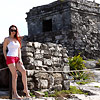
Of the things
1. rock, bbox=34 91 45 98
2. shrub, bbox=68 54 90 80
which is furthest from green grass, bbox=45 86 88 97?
shrub, bbox=68 54 90 80

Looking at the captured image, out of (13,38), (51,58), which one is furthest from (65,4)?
(13,38)

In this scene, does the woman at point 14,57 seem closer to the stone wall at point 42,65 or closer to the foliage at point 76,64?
the stone wall at point 42,65

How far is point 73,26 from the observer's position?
43.8 ft

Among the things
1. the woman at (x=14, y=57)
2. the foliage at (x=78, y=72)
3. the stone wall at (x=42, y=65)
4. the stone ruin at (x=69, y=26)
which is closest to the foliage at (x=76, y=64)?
the foliage at (x=78, y=72)

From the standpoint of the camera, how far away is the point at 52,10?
1405 cm

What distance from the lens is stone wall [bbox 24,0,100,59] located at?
1296 cm

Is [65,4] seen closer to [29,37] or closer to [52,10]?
[52,10]

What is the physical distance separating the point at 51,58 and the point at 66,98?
1.42 metres

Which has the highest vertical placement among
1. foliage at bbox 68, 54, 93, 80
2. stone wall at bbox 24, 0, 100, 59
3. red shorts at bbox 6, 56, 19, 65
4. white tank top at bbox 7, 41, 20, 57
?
stone wall at bbox 24, 0, 100, 59

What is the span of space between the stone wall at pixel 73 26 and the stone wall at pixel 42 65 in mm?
5370

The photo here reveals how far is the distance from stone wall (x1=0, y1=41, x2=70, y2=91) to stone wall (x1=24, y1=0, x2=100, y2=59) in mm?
5370

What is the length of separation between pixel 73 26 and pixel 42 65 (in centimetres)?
695

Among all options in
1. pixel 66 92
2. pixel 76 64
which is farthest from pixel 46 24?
pixel 66 92

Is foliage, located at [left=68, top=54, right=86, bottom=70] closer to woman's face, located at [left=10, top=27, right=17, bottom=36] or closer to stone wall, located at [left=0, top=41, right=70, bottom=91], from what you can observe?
stone wall, located at [left=0, top=41, right=70, bottom=91]
